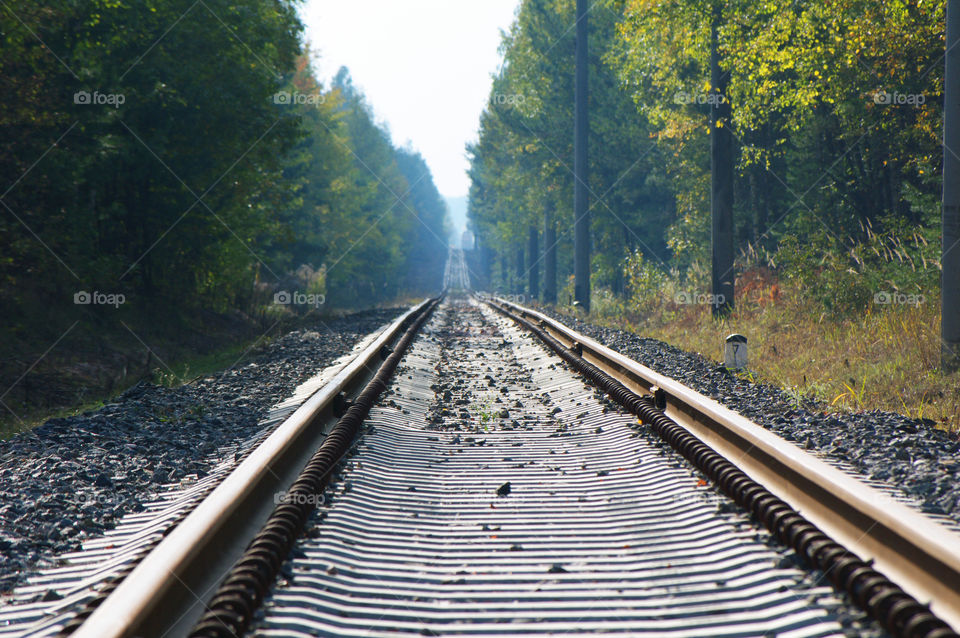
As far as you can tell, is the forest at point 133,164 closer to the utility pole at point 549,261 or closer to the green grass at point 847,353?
the green grass at point 847,353

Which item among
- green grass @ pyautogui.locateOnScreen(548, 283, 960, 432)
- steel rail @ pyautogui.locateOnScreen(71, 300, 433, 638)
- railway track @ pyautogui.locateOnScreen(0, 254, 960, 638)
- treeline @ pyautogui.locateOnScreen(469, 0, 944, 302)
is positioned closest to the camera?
steel rail @ pyautogui.locateOnScreen(71, 300, 433, 638)

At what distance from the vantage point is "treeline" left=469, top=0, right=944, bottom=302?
538 inches

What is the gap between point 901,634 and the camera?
6.92 feet

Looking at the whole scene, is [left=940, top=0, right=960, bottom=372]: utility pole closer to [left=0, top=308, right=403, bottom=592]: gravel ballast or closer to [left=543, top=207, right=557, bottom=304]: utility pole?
[left=0, top=308, right=403, bottom=592]: gravel ballast

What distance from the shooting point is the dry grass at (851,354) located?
6668 mm

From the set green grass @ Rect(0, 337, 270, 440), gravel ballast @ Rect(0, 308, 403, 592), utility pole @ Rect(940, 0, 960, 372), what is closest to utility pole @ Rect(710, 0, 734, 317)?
utility pole @ Rect(940, 0, 960, 372)

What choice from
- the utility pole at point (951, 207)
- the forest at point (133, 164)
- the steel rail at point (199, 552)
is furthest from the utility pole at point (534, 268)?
the steel rail at point (199, 552)

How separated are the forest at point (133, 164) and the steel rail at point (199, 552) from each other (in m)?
6.57

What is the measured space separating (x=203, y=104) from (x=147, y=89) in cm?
131

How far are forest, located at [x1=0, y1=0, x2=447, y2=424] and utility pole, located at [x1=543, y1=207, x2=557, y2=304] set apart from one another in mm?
18273

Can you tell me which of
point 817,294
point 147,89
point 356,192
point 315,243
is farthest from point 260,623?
point 356,192

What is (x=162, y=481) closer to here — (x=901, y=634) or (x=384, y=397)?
(x=384, y=397)

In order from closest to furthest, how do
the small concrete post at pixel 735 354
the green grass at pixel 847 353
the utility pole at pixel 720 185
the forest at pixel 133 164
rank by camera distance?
the green grass at pixel 847 353
the small concrete post at pixel 735 354
the forest at pixel 133 164
the utility pole at pixel 720 185

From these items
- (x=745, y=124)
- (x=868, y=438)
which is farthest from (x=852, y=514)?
(x=745, y=124)
